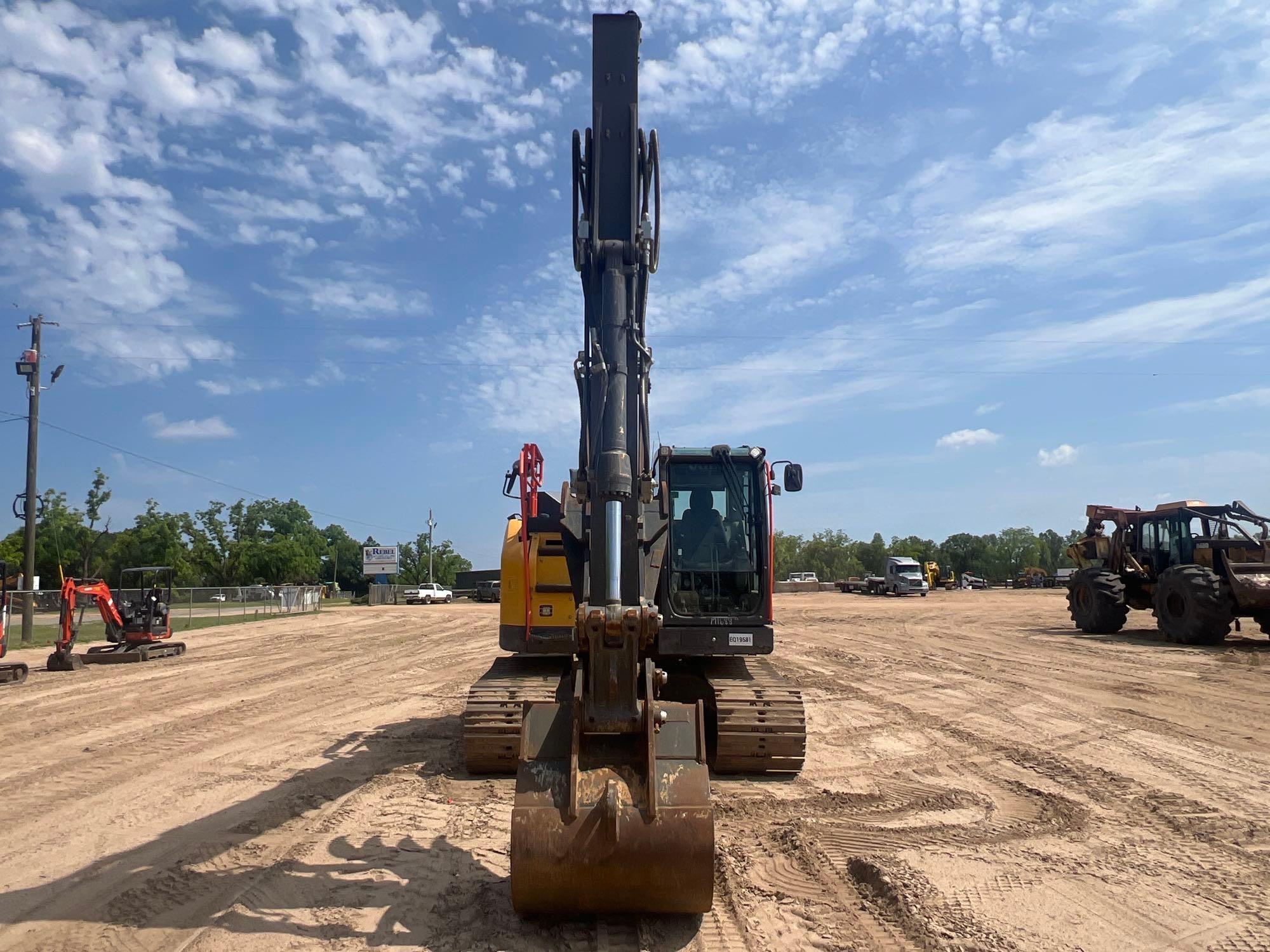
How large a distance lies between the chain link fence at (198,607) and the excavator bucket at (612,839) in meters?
19.5

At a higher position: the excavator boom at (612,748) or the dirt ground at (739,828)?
the excavator boom at (612,748)

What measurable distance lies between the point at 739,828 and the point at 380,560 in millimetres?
62618

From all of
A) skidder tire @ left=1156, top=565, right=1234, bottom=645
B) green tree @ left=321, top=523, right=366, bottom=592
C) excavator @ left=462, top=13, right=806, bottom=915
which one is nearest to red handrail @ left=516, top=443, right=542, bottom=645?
excavator @ left=462, top=13, right=806, bottom=915

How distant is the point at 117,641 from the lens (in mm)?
19531

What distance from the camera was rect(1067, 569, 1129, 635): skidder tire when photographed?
20141 millimetres

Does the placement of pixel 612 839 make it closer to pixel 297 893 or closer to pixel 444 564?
pixel 297 893

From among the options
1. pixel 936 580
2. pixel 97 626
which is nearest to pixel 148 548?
pixel 97 626

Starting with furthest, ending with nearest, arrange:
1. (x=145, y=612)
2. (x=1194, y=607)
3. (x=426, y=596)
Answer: (x=426, y=596) < (x=145, y=612) < (x=1194, y=607)

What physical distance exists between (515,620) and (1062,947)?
5094 mm

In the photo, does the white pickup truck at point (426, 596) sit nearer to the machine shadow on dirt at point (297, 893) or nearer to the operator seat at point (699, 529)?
the operator seat at point (699, 529)

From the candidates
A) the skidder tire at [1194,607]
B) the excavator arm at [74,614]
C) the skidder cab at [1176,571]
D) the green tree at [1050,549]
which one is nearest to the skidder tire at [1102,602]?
the skidder cab at [1176,571]

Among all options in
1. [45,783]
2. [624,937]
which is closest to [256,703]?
[45,783]

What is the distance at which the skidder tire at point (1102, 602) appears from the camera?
66.1 ft

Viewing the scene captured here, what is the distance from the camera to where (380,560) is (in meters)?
65.1
